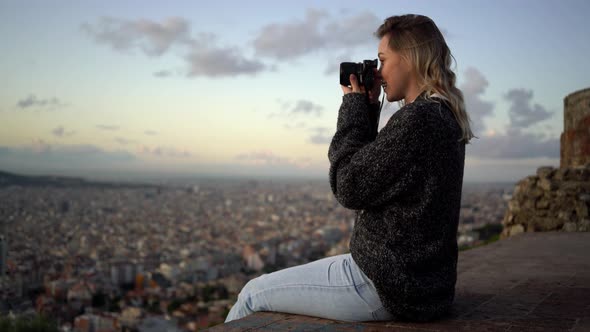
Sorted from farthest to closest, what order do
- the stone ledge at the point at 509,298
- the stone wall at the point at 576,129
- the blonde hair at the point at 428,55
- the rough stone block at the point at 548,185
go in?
the stone wall at the point at 576,129 < the rough stone block at the point at 548,185 < the stone ledge at the point at 509,298 < the blonde hair at the point at 428,55

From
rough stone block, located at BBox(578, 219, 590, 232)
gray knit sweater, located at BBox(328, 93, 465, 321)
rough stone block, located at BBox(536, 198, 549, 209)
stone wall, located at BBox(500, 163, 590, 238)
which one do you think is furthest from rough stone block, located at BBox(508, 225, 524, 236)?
gray knit sweater, located at BBox(328, 93, 465, 321)

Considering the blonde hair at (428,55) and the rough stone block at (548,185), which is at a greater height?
the blonde hair at (428,55)

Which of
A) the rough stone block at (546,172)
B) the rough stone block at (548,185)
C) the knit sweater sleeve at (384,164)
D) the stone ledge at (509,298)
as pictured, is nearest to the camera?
the knit sweater sleeve at (384,164)

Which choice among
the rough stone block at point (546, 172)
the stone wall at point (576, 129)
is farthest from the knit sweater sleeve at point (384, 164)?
the stone wall at point (576, 129)

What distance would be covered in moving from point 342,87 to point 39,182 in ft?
124

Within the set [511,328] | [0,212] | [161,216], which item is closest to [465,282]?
[511,328]

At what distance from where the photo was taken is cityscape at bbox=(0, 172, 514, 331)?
11953mm

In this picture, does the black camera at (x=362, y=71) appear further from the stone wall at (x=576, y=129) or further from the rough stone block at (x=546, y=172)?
the stone wall at (x=576, y=129)

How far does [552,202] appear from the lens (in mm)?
6305

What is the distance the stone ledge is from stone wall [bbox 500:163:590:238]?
1.49 m

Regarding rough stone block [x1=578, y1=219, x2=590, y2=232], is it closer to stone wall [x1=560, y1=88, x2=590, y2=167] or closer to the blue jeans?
stone wall [x1=560, y1=88, x2=590, y2=167]

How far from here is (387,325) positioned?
194cm

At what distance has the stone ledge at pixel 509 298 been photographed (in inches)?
76.8

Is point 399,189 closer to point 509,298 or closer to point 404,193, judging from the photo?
point 404,193
